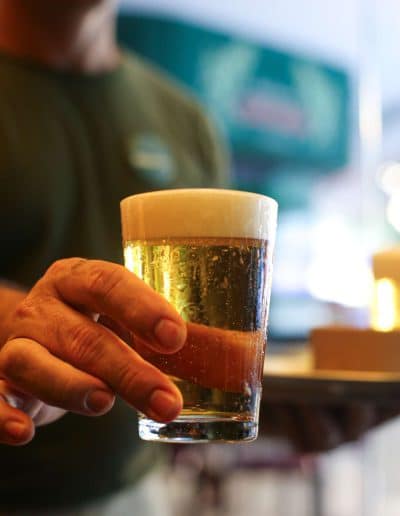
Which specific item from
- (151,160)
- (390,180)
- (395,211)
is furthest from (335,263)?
(151,160)

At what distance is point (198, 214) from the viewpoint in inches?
27.0

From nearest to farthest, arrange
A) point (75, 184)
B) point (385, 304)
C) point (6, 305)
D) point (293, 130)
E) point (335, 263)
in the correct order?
point (6, 305), point (385, 304), point (75, 184), point (293, 130), point (335, 263)

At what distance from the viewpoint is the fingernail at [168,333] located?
58cm

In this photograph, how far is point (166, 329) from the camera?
58 centimetres

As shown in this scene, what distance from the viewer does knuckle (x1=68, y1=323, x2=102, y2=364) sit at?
61 cm

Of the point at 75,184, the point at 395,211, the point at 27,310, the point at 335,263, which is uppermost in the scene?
the point at 395,211

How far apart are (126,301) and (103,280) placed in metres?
0.03

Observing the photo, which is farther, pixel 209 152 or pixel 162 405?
pixel 209 152

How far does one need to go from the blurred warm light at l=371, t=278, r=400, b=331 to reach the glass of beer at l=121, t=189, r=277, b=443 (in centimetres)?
61

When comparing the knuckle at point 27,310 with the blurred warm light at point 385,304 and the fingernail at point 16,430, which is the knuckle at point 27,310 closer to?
the fingernail at point 16,430

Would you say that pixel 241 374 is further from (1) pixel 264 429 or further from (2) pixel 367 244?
(2) pixel 367 244

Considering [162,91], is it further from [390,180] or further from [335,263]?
[335,263]

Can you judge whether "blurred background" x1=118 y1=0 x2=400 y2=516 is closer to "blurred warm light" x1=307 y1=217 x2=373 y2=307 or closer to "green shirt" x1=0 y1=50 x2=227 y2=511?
"blurred warm light" x1=307 y1=217 x2=373 y2=307

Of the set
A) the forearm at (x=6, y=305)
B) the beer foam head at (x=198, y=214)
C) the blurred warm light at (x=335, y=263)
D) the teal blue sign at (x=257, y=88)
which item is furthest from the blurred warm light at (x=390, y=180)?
the beer foam head at (x=198, y=214)
